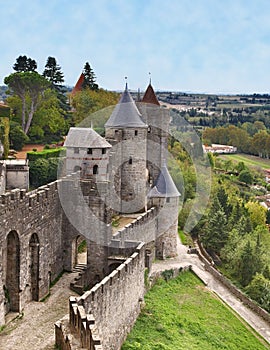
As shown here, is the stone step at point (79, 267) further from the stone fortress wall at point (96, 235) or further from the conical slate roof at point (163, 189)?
the conical slate roof at point (163, 189)

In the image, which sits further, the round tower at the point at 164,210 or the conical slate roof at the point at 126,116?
the conical slate roof at the point at 126,116

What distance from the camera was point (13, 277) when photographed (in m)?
20.5

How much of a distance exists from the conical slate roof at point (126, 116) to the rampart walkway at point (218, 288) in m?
8.01

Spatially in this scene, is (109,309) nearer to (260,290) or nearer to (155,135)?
(260,290)

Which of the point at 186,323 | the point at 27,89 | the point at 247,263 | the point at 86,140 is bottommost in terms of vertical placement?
the point at 247,263

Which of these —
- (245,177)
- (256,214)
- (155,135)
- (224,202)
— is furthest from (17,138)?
(245,177)

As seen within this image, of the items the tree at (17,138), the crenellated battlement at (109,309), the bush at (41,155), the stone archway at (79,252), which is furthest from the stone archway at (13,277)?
A: the tree at (17,138)

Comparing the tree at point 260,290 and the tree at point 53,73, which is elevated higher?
the tree at point 53,73

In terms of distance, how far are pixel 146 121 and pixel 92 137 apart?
538cm

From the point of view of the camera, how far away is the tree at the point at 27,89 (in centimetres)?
4647

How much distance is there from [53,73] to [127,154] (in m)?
25.8

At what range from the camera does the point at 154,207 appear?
3088 centimetres

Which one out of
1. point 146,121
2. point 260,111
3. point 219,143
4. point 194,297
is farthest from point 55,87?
point 260,111

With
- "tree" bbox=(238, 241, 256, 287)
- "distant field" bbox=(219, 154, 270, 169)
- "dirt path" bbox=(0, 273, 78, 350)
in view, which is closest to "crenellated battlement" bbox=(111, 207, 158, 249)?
"dirt path" bbox=(0, 273, 78, 350)
